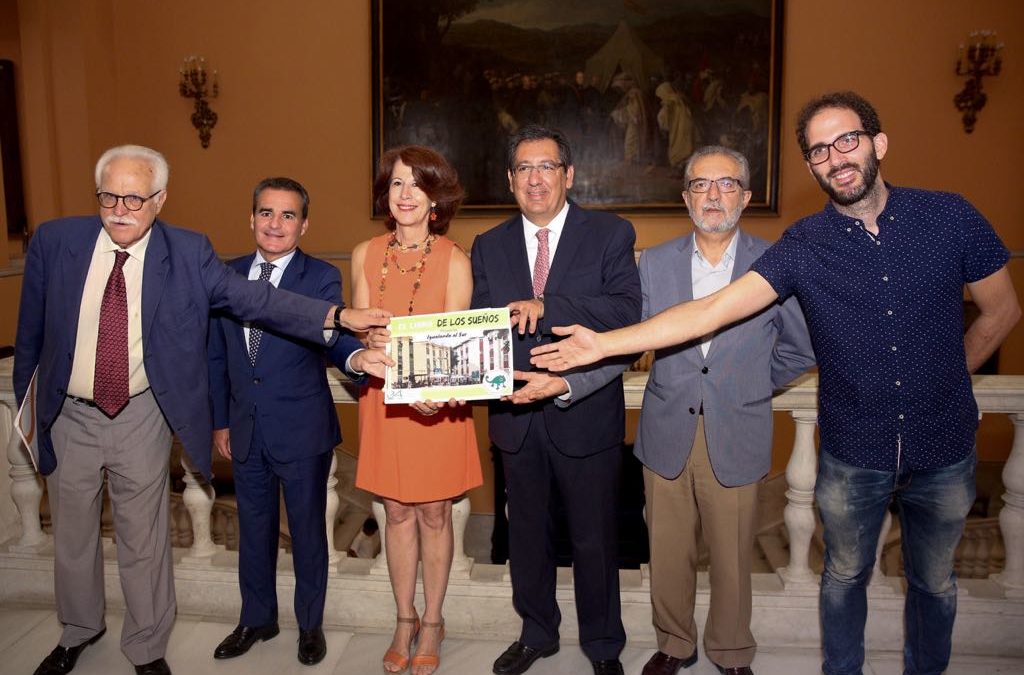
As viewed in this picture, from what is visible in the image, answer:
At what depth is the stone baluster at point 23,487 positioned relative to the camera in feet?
10.2

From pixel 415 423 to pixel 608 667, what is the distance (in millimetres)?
1032

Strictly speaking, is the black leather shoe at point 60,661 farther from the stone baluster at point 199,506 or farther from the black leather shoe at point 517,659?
the black leather shoe at point 517,659

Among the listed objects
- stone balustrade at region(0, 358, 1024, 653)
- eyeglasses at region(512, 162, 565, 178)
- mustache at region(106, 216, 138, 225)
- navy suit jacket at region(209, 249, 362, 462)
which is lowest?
stone balustrade at region(0, 358, 1024, 653)

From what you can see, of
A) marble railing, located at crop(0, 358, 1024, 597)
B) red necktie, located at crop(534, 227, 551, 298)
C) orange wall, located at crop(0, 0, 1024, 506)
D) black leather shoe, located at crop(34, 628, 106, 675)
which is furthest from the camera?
orange wall, located at crop(0, 0, 1024, 506)

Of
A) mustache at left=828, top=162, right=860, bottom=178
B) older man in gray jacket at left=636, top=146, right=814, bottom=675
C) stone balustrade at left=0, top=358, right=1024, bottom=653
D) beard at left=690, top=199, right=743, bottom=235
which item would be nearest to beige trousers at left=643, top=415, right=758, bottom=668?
→ older man in gray jacket at left=636, top=146, right=814, bottom=675

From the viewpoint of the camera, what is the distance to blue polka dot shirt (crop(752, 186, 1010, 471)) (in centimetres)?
204

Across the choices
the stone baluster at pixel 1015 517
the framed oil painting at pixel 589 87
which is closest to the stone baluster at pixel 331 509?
the stone baluster at pixel 1015 517

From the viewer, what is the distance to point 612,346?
7.58 feet

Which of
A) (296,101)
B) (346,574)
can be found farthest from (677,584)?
(296,101)

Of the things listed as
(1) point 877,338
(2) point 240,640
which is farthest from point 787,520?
(2) point 240,640

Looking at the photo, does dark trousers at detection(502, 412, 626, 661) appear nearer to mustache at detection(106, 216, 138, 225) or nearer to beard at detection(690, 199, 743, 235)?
beard at detection(690, 199, 743, 235)

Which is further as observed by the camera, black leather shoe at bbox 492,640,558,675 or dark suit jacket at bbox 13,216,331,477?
black leather shoe at bbox 492,640,558,675

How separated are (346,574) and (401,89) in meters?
5.44

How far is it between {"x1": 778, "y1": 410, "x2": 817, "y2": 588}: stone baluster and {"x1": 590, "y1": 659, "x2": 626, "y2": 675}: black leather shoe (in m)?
0.74
